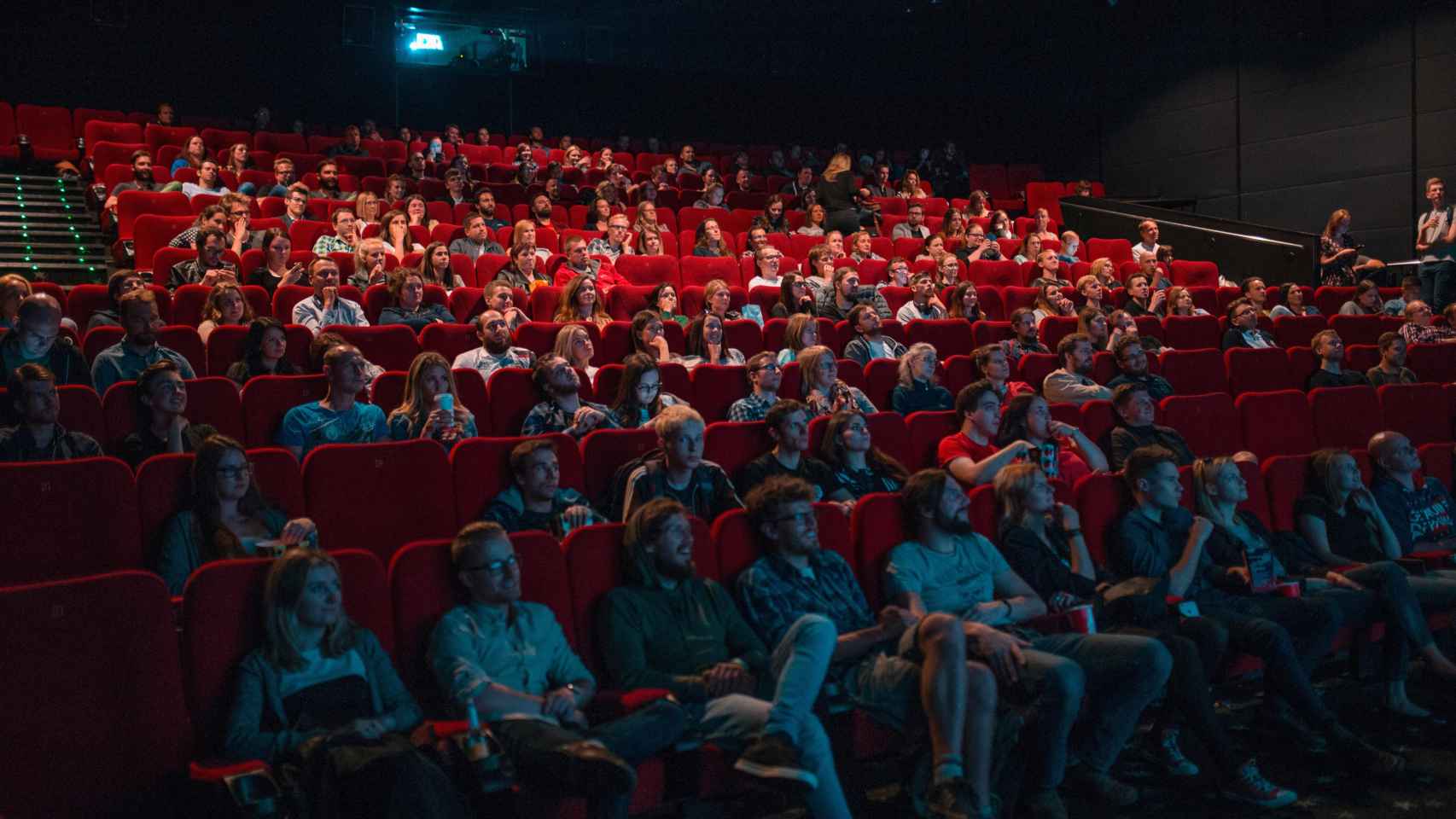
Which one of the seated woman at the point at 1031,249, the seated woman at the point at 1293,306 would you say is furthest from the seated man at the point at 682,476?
the seated woman at the point at 1031,249

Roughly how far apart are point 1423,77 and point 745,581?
17.2 feet

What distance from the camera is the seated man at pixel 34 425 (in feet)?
6.26

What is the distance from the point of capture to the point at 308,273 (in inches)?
129

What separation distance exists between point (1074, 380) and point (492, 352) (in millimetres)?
1476

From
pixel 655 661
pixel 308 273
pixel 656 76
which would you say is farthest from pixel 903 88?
pixel 655 661

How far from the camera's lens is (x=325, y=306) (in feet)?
9.75

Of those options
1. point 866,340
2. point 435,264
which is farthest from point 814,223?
point 435,264

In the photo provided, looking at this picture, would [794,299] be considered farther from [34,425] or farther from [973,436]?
[34,425]

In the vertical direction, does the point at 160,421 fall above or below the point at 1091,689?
above

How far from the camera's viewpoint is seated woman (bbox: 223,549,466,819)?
1.26 metres

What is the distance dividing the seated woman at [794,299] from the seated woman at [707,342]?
54cm

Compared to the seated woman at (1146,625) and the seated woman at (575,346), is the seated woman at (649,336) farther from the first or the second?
the seated woman at (1146,625)

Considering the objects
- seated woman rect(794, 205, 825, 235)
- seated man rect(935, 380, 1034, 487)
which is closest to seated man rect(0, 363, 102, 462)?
seated man rect(935, 380, 1034, 487)

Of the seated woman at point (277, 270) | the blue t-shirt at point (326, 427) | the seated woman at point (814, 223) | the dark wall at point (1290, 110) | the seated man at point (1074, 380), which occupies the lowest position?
the blue t-shirt at point (326, 427)
